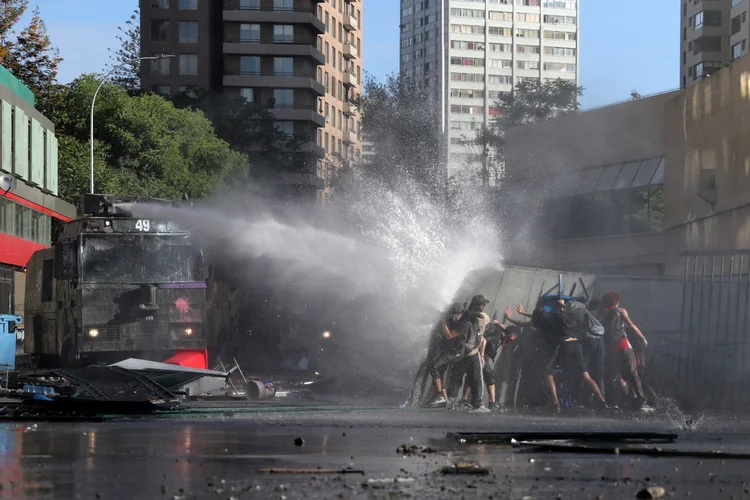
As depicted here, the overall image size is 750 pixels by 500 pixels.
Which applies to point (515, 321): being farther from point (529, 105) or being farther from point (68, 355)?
point (529, 105)

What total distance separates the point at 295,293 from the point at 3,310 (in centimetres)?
749

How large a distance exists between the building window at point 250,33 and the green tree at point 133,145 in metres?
34.2

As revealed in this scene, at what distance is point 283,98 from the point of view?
9531 centimetres

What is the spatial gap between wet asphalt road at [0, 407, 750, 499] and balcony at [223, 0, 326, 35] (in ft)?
264

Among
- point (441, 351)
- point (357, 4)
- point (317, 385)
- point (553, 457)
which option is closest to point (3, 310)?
point (317, 385)

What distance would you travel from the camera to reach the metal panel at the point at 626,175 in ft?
134

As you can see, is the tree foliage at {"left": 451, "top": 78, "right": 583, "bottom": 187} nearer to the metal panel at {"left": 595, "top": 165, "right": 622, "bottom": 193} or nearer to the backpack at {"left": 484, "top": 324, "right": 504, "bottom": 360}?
the metal panel at {"left": 595, "top": 165, "right": 622, "bottom": 193}

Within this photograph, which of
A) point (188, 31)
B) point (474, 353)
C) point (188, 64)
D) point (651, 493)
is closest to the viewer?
point (651, 493)

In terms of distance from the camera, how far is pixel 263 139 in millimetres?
81312

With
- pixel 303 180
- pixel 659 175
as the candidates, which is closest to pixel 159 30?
pixel 303 180

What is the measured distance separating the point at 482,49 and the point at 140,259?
15575cm

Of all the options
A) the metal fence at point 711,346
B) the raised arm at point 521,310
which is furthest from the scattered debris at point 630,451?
the metal fence at point 711,346

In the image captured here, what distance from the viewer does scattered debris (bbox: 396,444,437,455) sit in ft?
36.8

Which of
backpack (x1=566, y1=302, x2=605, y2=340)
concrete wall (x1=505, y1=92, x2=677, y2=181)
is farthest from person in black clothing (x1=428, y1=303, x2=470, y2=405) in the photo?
concrete wall (x1=505, y1=92, x2=677, y2=181)
